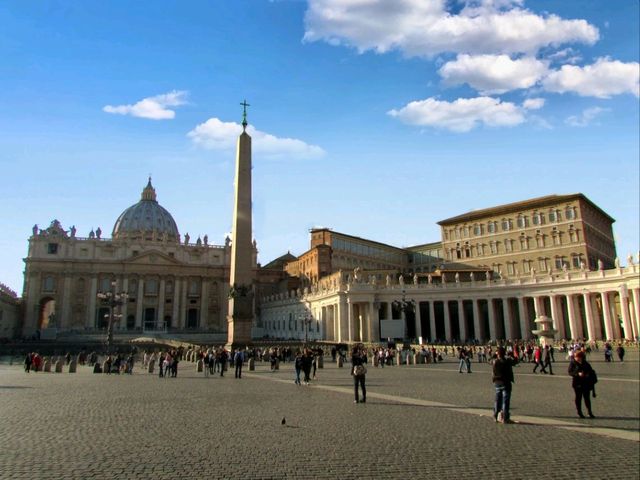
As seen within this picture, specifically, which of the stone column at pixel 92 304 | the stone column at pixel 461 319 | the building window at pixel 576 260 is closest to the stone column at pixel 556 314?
the stone column at pixel 461 319

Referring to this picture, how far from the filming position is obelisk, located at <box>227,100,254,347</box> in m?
29.2

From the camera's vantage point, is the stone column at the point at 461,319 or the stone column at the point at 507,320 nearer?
the stone column at the point at 507,320

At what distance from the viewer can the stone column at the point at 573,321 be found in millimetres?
43500

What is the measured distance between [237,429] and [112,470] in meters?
2.73

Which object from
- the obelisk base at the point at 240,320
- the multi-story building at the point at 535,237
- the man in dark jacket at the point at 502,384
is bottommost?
the man in dark jacket at the point at 502,384

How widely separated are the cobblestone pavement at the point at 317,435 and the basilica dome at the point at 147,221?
9117cm

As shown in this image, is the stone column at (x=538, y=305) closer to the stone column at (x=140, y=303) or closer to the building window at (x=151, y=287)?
the stone column at (x=140, y=303)

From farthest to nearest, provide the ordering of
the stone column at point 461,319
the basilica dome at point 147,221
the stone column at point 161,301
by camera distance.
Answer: the basilica dome at point 147,221
the stone column at point 161,301
the stone column at point 461,319

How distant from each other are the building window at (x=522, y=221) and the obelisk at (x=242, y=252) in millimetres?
39066

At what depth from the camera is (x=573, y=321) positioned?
43656 millimetres

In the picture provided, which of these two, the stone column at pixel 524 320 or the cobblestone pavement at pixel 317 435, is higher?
the stone column at pixel 524 320

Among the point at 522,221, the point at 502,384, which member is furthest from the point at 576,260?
the point at 502,384

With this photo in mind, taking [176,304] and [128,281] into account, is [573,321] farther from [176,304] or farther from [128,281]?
[128,281]

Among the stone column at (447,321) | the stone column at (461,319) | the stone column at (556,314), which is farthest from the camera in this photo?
the stone column at (447,321)
